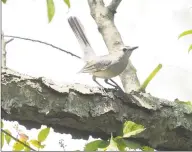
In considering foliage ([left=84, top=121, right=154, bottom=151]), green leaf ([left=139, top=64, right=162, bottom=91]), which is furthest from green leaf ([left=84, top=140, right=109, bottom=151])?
green leaf ([left=139, top=64, right=162, bottom=91])

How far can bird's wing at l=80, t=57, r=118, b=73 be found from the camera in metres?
1.03

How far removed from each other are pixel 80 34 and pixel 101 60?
0.17 metres

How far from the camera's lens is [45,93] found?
2.57 feet

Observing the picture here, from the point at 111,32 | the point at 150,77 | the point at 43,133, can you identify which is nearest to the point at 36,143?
the point at 43,133

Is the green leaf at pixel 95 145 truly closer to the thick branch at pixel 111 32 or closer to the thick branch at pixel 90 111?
the thick branch at pixel 90 111

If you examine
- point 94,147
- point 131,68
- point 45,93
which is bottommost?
point 94,147

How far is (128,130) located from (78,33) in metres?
0.56

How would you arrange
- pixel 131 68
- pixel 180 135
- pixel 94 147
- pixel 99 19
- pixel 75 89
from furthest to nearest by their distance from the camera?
pixel 99 19
pixel 131 68
pixel 180 135
pixel 75 89
pixel 94 147

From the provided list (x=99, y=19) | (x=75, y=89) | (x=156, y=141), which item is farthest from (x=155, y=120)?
(x=99, y=19)

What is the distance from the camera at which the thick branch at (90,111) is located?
2.50ft

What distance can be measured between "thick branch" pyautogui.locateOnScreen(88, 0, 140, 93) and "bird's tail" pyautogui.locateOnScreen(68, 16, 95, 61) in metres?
0.05

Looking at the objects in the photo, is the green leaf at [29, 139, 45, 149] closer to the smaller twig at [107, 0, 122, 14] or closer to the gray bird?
the gray bird

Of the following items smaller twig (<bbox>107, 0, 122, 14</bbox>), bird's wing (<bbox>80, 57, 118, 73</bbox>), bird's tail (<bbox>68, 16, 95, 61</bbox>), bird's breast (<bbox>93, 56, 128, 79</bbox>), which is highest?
smaller twig (<bbox>107, 0, 122, 14</bbox>)

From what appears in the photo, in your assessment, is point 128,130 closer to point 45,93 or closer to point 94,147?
point 94,147
